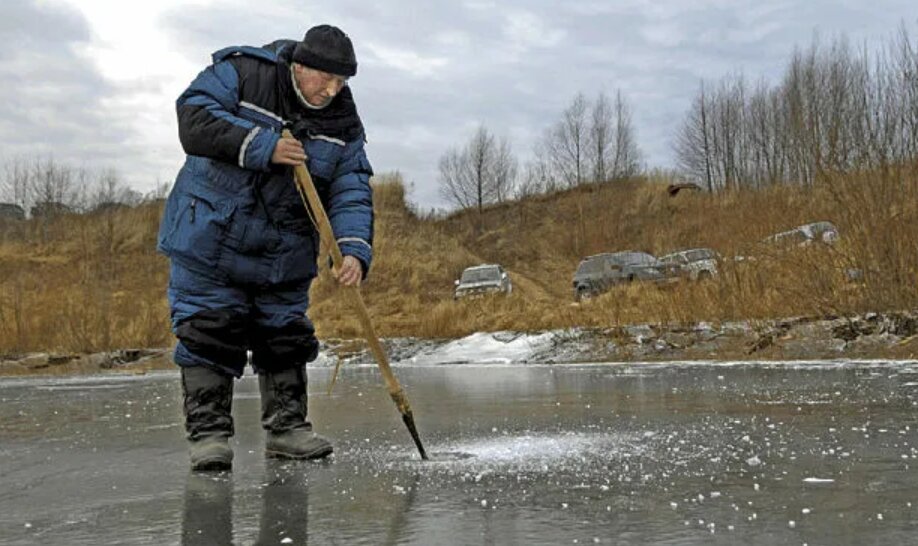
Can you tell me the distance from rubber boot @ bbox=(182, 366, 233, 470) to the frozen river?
0.10 m

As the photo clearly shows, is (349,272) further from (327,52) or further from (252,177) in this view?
(327,52)

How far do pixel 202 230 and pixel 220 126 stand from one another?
42 cm

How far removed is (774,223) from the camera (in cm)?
1240

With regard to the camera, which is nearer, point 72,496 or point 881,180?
point 72,496

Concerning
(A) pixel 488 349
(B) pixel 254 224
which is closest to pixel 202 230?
(B) pixel 254 224

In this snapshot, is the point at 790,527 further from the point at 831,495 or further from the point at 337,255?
the point at 337,255

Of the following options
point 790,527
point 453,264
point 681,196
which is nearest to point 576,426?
point 790,527

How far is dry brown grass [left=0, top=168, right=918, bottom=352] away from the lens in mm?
10555

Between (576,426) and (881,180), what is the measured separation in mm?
7459

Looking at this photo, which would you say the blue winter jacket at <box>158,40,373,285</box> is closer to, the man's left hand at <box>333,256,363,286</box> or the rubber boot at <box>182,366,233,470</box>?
the man's left hand at <box>333,256,363,286</box>

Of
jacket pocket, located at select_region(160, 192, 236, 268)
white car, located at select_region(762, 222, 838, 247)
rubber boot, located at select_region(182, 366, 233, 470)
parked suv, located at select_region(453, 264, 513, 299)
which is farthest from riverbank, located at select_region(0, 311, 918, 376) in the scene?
parked suv, located at select_region(453, 264, 513, 299)

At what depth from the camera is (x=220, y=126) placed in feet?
12.0

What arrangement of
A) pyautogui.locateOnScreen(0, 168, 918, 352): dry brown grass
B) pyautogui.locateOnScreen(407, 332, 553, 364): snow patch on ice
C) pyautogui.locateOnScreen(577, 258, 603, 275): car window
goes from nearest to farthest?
pyautogui.locateOnScreen(0, 168, 918, 352): dry brown grass
pyautogui.locateOnScreen(407, 332, 553, 364): snow patch on ice
pyautogui.locateOnScreen(577, 258, 603, 275): car window

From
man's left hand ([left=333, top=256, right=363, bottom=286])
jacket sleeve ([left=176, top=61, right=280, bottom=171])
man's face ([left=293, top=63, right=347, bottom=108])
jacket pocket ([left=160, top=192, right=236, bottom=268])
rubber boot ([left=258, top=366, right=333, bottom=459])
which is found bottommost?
rubber boot ([left=258, top=366, right=333, bottom=459])
